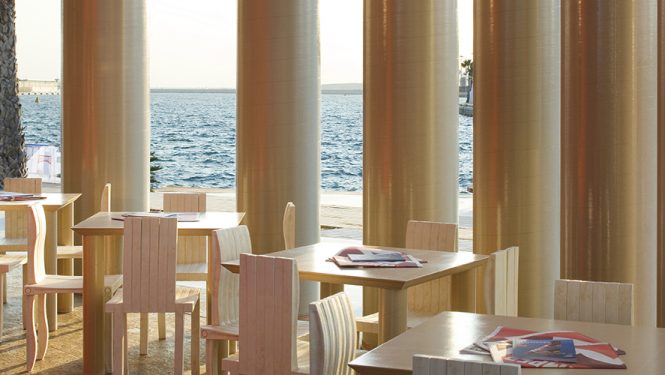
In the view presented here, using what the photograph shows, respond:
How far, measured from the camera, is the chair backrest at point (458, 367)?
9.00 ft

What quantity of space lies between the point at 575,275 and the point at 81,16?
4.66 meters

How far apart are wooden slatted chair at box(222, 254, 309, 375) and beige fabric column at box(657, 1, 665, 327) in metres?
1.86

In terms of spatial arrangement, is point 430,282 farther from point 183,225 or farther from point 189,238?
point 189,238

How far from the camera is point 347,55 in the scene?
35.6 metres

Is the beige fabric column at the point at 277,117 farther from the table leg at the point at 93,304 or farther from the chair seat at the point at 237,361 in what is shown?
the chair seat at the point at 237,361

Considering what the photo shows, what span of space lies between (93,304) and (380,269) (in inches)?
79.6

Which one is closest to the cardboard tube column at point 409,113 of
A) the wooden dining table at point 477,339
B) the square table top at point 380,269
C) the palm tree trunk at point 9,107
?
the square table top at point 380,269

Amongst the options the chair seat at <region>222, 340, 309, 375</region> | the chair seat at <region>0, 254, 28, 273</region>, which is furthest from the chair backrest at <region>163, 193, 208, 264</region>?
the chair seat at <region>222, 340, 309, 375</region>

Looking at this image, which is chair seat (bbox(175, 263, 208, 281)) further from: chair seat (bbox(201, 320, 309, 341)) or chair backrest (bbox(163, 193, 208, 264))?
chair seat (bbox(201, 320, 309, 341))

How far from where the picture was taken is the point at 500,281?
180 inches

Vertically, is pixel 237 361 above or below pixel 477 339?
below

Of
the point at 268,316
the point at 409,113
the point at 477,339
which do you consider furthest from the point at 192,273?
the point at 477,339

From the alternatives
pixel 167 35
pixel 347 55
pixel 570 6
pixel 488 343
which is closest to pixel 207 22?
pixel 167 35

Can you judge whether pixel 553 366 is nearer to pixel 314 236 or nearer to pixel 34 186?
pixel 314 236
